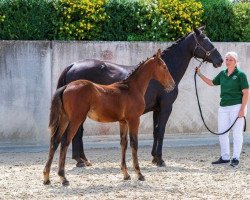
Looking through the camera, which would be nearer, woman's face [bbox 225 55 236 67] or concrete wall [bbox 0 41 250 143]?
woman's face [bbox 225 55 236 67]

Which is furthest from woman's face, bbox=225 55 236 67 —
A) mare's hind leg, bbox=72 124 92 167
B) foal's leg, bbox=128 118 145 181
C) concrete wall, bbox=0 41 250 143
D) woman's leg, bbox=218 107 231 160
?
concrete wall, bbox=0 41 250 143

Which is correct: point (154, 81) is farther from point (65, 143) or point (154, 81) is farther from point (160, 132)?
point (65, 143)

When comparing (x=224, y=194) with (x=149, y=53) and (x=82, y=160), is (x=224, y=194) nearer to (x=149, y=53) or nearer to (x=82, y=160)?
(x=82, y=160)

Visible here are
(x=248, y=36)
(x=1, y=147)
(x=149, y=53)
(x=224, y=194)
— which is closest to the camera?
(x=224, y=194)

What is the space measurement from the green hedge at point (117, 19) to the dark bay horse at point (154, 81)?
249 cm

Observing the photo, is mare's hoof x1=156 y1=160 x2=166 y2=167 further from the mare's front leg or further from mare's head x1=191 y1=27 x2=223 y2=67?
mare's head x1=191 y1=27 x2=223 y2=67

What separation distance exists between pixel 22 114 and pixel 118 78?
8.64 feet

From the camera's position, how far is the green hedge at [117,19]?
37.4 feet

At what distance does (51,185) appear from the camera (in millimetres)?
7508

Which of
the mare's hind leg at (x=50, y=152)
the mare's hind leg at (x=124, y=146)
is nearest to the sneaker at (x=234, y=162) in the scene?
the mare's hind leg at (x=124, y=146)

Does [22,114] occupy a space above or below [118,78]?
below

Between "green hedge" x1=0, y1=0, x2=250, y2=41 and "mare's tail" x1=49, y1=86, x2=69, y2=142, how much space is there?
4.27 meters

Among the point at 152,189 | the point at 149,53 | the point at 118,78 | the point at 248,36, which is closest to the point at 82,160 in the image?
the point at 118,78

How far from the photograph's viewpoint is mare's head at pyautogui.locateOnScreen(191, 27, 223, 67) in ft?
31.4
